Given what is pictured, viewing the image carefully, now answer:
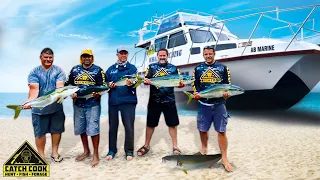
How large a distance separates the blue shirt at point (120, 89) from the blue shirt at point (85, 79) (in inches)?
11.2

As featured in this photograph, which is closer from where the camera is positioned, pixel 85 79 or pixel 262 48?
pixel 85 79

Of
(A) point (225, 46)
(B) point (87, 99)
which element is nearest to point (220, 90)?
(B) point (87, 99)

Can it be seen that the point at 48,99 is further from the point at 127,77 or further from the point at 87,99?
the point at 127,77

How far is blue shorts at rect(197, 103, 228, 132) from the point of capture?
3668 mm

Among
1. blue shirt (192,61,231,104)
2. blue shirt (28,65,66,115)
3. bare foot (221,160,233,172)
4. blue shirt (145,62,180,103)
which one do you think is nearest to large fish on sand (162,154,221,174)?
bare foot (221,160,233,172)

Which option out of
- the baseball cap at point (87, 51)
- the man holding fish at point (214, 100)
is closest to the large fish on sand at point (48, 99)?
the baseball cap at point (87, 51)

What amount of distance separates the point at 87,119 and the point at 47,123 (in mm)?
624

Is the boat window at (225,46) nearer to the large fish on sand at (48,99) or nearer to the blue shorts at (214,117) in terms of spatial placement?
the blue shorts at (214,117)

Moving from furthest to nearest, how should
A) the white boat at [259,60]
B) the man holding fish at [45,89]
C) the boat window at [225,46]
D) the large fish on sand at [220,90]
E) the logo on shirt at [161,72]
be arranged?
1. the boat window at [225,46]
2. the white boat at [259,60]
3. the logo on shirt at [161,72]
4. the man holding fish at [45,89]
5. the large fish on sand at [220,90]

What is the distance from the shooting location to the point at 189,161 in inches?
131

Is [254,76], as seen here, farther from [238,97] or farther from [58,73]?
[58,73]

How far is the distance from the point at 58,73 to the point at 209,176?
109 inches

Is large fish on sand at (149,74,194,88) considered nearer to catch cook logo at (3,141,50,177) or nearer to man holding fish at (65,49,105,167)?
man holding fish at (65,49,105,167)

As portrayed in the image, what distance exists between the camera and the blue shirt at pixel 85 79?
393 centimetres
